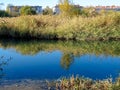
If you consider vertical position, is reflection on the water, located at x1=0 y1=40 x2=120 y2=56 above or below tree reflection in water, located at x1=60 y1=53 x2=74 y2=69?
below

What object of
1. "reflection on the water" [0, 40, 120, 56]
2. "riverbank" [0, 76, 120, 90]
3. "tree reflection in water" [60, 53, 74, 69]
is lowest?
"reflection on the water" [0, 40, 120, 56]

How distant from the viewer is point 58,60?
15.8 metres

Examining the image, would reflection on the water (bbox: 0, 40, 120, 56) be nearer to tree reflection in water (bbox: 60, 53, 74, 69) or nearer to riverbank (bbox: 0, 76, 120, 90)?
tree reflection in water (bbox: 60, 53, 74, 69)

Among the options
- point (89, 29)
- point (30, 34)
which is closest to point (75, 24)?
point (89, 29)

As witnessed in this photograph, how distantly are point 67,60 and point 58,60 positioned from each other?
45cm

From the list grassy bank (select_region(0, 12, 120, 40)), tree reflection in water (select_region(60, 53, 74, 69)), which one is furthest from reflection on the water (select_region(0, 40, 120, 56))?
grassy bank (select_region(0, 12, 120, 40))

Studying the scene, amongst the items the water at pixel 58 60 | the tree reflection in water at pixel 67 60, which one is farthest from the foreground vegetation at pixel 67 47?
the tree reflection in water at pixel 67 60

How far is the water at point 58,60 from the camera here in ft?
40.4

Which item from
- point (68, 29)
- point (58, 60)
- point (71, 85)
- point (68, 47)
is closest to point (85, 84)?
point (71, 85)

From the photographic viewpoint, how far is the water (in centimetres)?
1231

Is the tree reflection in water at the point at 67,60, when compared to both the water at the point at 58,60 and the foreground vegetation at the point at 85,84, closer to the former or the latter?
the water at the point at 58,60

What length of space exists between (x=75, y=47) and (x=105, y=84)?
38.8 ft

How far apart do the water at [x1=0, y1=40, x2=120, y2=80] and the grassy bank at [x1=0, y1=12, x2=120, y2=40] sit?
179cm

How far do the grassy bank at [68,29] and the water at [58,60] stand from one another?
179cm
